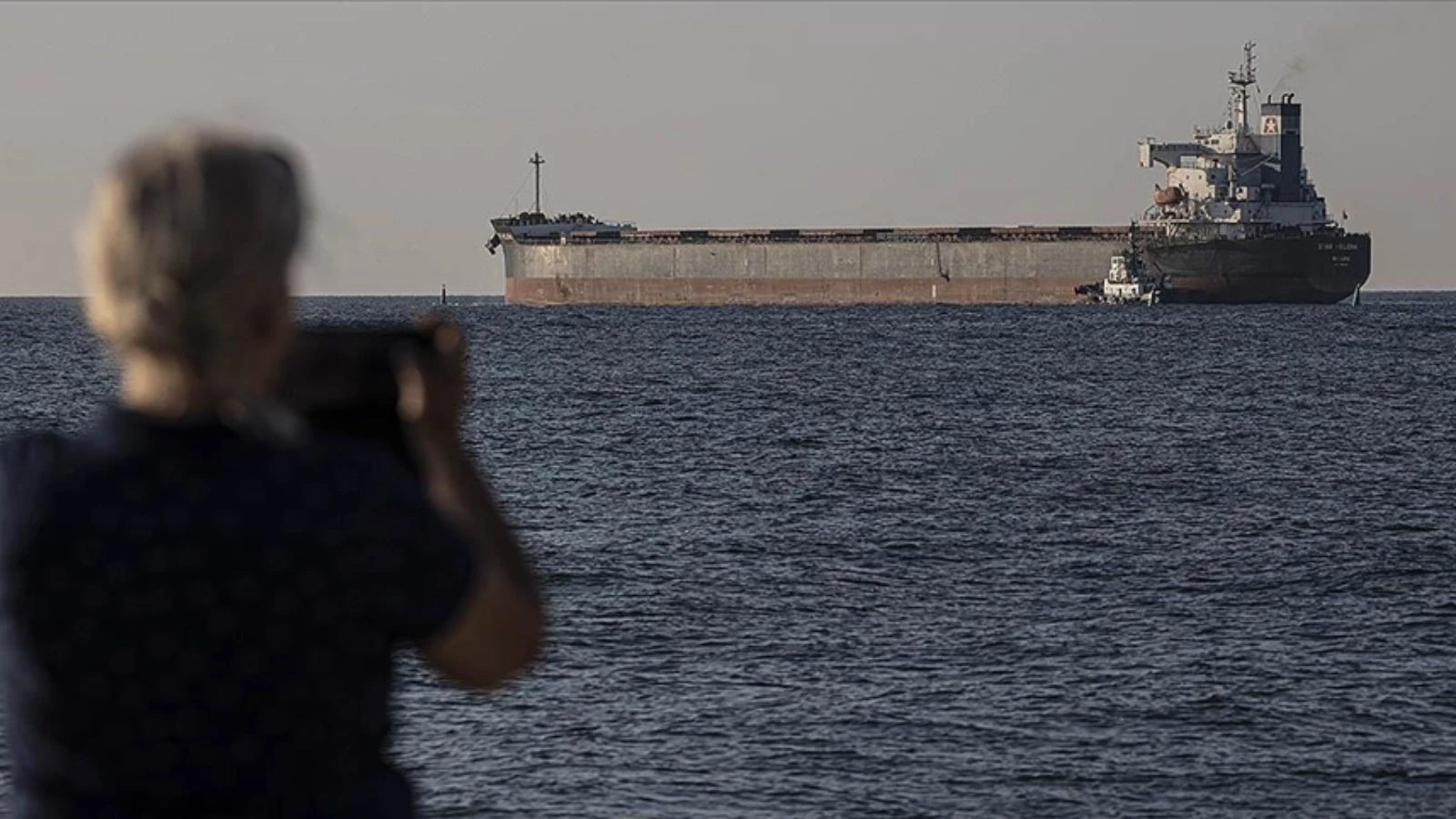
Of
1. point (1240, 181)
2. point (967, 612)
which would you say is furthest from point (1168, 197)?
point (967, 612)

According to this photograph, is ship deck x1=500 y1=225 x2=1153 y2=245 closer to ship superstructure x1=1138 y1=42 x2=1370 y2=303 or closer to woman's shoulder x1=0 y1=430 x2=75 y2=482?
ship superstructure x1=1138 y1=42 x2=1370 y2=303

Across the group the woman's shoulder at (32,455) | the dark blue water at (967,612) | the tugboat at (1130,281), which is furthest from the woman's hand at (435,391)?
the tugboat at (1130,281)

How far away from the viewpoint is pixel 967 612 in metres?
19.2

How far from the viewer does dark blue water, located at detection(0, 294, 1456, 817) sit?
42.8 ft

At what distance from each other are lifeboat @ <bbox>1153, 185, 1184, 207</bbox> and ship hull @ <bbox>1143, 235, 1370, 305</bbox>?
2520mm

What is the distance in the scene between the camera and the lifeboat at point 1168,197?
10738 centimetres

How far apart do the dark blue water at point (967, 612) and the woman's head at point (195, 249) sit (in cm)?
1009

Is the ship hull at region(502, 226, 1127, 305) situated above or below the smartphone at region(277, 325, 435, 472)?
below

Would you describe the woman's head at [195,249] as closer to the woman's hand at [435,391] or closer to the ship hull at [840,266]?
the woman's hand at [435,391]

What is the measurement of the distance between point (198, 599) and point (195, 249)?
1.20 ft

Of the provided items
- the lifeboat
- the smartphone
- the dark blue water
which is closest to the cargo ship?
the lifeboat

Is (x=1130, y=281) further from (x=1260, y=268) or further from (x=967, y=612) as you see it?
(x=967, y=612)

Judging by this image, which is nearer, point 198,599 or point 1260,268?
point 198,599

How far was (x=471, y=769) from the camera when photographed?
13234 mm
